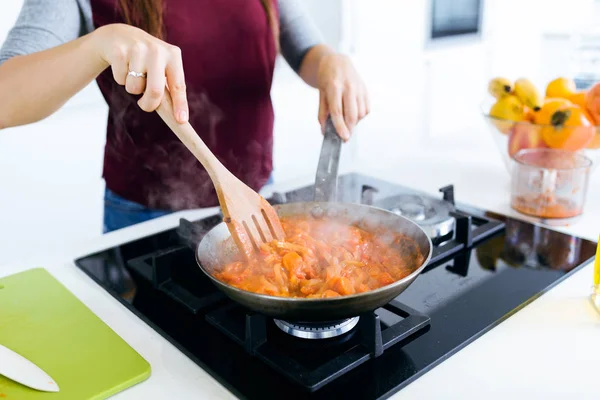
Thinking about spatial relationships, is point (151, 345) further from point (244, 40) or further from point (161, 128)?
point (244, 40)

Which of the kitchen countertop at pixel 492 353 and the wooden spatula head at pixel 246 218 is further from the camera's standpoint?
the wooden spatula head at pixel 246 218

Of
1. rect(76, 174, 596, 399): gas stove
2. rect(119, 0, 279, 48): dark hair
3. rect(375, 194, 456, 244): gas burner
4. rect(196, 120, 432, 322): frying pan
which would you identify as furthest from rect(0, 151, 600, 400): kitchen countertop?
rect(119, 0, 279, 48): dark hair

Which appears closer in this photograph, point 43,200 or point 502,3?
point 43,200

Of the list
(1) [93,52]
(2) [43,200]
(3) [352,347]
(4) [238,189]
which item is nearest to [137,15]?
(1) [93,52]

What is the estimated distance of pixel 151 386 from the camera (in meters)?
0.79

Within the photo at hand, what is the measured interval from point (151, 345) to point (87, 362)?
0.10m

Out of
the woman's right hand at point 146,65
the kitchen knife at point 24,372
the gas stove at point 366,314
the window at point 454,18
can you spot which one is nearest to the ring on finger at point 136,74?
the woman's right hand at point 146,65

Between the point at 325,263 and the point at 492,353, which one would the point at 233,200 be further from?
the point at 492,353

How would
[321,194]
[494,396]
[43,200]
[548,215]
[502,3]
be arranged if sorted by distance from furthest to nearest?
1. [502,3]
2. [43,200]
3. [548,215]
4. [321,194]
5. [494,396]

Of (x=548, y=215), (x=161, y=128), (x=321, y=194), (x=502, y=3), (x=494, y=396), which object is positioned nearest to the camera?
(x=494, y=396)

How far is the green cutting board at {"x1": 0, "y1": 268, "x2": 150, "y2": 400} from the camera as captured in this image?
764mm

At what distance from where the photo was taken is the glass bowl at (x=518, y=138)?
1386 mm

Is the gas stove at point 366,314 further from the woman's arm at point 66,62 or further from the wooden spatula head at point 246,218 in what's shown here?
the woman's arm at point 66,62

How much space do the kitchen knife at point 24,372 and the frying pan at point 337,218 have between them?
0.25 metres
